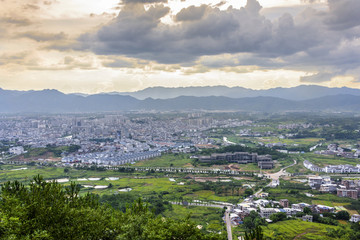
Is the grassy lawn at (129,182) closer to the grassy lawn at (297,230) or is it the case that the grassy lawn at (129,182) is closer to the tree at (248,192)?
the tree at (248,192)

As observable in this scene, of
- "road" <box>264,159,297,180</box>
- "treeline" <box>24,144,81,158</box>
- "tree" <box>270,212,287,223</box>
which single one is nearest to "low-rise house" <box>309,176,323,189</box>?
"road" <box>264,159,297,180</box>

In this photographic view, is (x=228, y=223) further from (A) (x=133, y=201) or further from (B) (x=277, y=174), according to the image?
(B) (x=277, y=174)

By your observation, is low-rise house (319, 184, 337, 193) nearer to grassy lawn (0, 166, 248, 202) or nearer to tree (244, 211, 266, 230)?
grassy lawn (0, 166, 248, 202)

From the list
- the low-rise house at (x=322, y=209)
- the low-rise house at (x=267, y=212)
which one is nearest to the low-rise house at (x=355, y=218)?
the low-rise house at (x=322, y=209)

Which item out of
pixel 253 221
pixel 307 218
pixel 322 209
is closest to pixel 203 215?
pixel 253 221

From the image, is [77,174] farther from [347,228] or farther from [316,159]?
[316,159]
